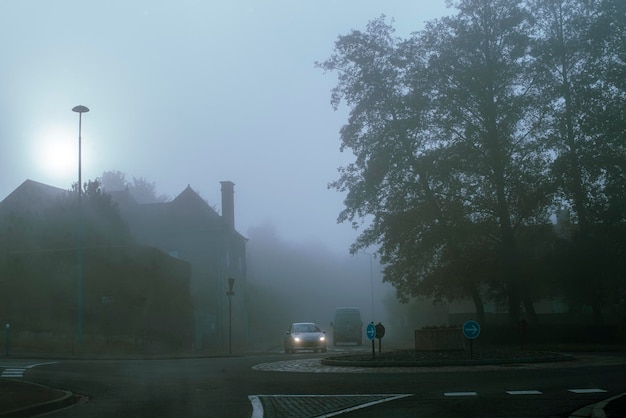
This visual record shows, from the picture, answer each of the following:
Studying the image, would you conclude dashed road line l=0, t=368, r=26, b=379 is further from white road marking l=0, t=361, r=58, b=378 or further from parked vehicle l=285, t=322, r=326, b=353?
parked vehicle l=285, t=322, r=326, b=353

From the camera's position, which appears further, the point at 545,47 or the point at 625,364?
the point at 545,47

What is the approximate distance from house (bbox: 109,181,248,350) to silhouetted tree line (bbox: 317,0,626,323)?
19898 mm

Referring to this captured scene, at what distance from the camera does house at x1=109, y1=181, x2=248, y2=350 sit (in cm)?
5575

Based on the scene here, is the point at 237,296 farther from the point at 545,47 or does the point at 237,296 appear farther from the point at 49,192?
the point at 545,47

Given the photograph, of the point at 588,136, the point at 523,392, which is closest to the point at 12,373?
the point at 523,392

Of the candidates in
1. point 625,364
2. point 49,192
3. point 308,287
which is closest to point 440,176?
point 625,364

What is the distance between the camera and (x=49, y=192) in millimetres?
47844

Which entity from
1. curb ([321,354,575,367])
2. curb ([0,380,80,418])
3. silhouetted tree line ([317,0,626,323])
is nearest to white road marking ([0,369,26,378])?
curb ([0,380,80,418])

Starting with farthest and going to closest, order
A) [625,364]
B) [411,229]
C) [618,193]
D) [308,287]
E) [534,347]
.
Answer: [308,287], [411,229], [618,193], [534,347], [625,364]

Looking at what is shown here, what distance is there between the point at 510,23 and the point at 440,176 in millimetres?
8403

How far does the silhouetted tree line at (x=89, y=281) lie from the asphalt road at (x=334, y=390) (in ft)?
55.4

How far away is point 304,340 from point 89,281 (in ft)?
40.9

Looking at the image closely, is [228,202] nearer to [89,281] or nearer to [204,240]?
[204,240]

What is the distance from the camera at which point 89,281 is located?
131ft
